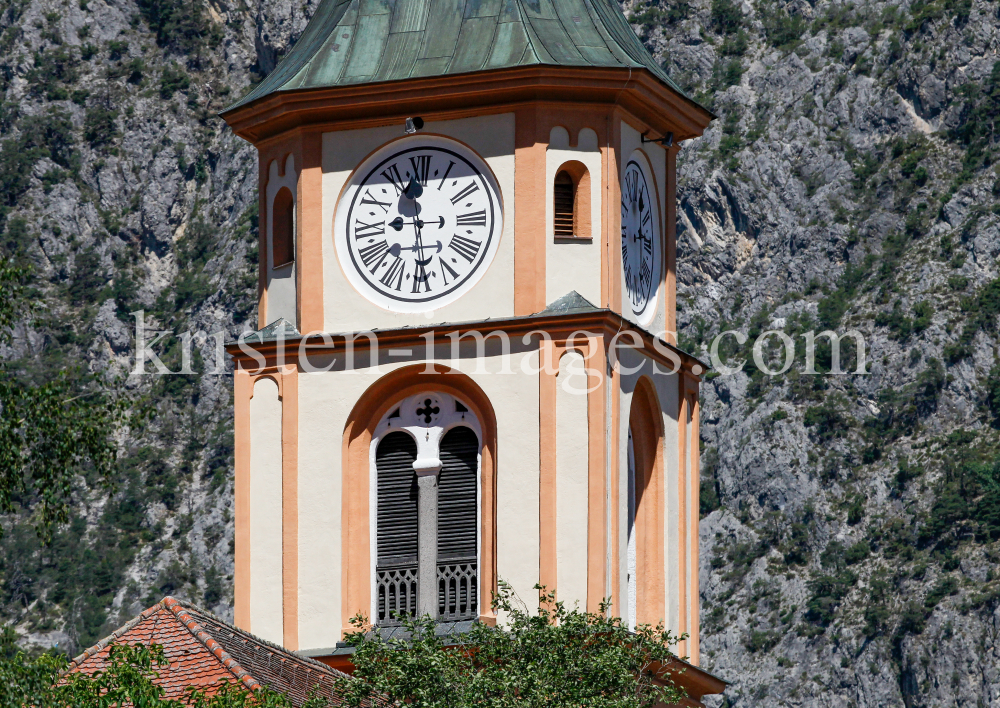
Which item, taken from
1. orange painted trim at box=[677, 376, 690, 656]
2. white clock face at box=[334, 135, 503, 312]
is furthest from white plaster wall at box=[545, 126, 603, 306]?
orange painted trim at box=[677, 376, 690, 656]

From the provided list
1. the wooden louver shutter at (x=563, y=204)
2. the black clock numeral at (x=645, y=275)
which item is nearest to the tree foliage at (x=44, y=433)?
the wooden louver shutter at (x=563, y=204)

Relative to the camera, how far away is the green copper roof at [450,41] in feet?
121

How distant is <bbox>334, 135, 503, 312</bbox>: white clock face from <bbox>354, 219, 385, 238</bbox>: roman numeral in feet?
0.04

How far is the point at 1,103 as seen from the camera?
119188 millimetres

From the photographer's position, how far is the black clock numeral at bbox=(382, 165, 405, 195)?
37062mm

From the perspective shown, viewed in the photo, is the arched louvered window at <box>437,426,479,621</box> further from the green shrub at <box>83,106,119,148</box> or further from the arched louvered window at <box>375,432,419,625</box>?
the green shrub at <box>83,106,119,148</box>

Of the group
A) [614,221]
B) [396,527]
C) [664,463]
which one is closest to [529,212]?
[614,221]

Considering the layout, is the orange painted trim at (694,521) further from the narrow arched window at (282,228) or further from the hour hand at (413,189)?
the narrow arched window at (282,228)

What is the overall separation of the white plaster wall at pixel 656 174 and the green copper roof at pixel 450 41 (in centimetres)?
92

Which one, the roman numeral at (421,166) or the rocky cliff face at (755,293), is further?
the rocky cliff face at (755,293)

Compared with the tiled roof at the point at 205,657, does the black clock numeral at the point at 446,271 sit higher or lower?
higher

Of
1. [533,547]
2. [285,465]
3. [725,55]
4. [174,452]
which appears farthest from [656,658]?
[725,55]

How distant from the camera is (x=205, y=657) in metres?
28.9

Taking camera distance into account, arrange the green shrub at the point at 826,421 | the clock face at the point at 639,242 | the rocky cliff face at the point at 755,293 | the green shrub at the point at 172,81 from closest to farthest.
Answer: the clock face at the point at 639,242
the rocky cliff face at the point at 755,293
the green shrub at the point at 826,421
the green shrub at the point at 172,81
